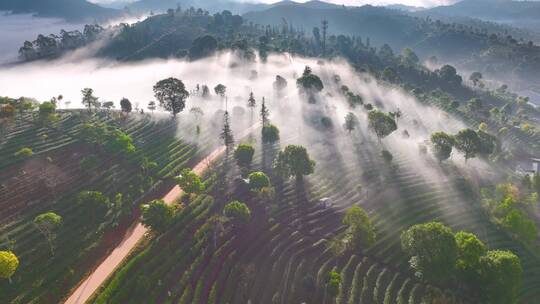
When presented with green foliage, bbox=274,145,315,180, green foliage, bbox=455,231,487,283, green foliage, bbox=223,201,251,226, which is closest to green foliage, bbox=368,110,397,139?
green foliage, bbox=274,145,315,180

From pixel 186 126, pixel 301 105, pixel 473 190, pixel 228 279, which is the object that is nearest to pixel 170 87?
pixel 186 126

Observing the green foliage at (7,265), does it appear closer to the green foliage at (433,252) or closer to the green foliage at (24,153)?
the green foliage at (24,153)

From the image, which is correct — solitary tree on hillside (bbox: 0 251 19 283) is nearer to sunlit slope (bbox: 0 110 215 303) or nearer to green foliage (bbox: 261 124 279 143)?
sunlit slope (bbox: 0 110 215 303)

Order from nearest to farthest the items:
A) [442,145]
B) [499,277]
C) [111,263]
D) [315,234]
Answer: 1. [499,277]
2. [111,263]
3. [315,234]
4. [442,145]

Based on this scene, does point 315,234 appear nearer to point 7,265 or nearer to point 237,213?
point 237,213

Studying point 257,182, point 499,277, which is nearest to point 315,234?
point 257,182
